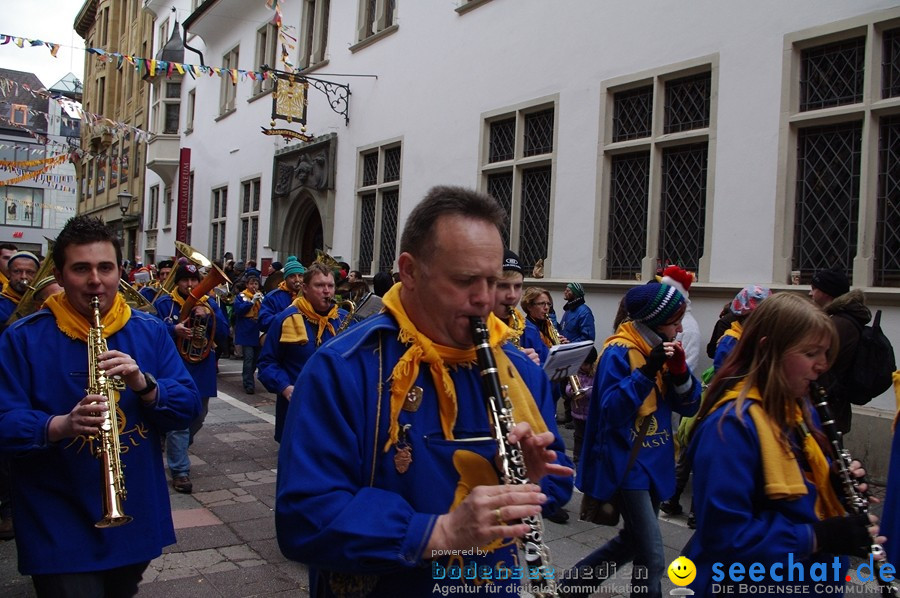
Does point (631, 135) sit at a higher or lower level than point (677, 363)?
higher

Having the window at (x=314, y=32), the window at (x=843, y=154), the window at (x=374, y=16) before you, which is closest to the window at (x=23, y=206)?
the window at (x=314, y=32)

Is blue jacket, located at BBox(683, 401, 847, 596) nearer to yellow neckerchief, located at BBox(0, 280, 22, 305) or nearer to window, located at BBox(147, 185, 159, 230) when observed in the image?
yellow neckerchief, located at BBox(0, 280, 22, 305)

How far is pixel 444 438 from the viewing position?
1837mm

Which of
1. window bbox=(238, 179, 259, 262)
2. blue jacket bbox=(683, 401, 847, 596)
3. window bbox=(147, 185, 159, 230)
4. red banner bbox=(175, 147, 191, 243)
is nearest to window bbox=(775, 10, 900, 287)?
blue jacket bbox=(683, 401, 847, 596)

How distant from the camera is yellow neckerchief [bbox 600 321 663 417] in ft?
12.3

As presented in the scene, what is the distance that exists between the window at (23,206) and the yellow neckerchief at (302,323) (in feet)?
163

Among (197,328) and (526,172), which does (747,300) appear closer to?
(197,328)

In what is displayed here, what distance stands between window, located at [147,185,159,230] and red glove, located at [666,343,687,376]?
→ 26943 mm

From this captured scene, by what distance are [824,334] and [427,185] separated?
411 inches

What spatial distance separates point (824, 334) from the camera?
2494 mm

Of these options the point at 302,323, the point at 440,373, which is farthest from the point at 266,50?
the point at 440,373

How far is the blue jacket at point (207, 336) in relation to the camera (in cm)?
696

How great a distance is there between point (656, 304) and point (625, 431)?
2.22 ft

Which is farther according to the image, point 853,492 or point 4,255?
point 4,255
